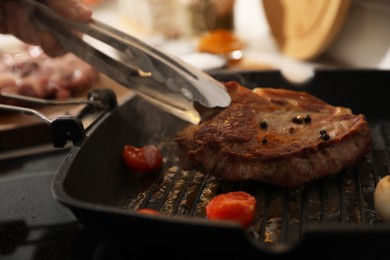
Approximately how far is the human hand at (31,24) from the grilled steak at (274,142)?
633 millimetres

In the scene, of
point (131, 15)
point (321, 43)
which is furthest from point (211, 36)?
point (131, 15)

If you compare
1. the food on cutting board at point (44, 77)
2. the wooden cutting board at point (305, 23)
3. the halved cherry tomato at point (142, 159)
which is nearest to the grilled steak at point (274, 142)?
the halved cherry tomato at point (142, 159)

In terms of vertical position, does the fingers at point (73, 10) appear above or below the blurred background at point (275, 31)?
below

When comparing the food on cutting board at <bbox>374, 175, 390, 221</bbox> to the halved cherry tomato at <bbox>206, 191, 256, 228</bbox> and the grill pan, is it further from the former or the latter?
the halved cherry tomato at <bbox>206, 191, 256, 228</bbox>

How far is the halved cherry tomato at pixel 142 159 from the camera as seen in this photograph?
1949 millimetres

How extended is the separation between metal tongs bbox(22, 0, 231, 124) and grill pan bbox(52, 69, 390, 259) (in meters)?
0.18

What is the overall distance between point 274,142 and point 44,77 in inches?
68.2

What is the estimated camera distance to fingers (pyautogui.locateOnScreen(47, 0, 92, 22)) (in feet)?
6.31

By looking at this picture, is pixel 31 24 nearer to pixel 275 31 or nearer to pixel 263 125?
pixel 263 125

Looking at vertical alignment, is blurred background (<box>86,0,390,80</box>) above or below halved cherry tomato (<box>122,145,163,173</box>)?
above

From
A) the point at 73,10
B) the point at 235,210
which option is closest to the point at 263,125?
the point at 235,210

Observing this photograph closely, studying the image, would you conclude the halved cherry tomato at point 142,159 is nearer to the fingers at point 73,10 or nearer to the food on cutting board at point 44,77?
the fingers at point 73,10

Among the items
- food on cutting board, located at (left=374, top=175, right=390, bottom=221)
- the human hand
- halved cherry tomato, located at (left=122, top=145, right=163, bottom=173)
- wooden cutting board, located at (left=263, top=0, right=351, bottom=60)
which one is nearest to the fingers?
the human hand

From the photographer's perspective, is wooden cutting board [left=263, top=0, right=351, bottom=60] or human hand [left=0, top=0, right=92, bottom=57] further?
wooden cutting board [left=263, top=0, right=351, bottom=60]
